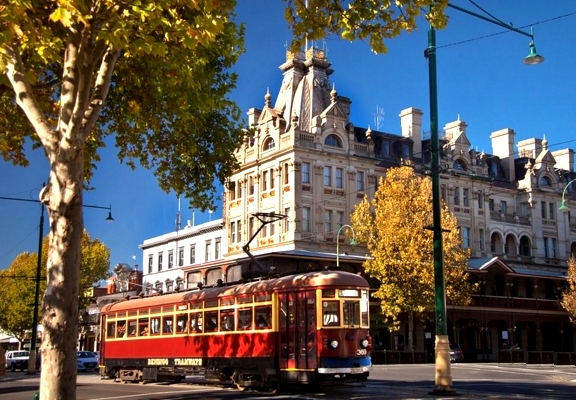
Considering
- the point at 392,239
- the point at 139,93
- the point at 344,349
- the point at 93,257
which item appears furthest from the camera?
the point at 93,257

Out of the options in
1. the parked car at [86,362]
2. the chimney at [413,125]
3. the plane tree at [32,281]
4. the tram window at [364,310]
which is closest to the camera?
the tram window at [364,310]

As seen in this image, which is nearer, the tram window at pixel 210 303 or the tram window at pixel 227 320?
the tram window at pixel 227 320

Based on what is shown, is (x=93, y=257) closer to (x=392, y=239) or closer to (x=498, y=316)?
(x=392, y=239)

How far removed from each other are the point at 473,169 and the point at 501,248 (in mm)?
7815

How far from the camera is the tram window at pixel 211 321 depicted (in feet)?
74.4

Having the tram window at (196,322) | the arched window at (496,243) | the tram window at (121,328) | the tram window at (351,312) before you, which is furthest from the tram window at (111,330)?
the arched window at (496,243)

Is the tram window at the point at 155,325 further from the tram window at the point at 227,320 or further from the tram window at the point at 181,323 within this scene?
the tram window at the point at 227,320

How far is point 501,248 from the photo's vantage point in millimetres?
65875

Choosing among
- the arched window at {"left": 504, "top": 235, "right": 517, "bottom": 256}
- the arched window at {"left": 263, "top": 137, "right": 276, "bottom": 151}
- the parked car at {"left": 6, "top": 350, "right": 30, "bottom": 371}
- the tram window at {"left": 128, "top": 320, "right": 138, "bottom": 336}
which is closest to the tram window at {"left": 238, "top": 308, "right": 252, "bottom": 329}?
the tram window at {"left": 128, "top": 320, "right": 138, "bottom": 336}

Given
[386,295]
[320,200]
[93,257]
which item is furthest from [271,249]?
[93,257]

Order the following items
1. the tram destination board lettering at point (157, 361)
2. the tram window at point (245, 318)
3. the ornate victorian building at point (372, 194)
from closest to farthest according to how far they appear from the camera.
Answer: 1. the tram window at point (245, 318)
2. the tram destination board lettering at point (157, 361)
3. the ornate victorian building at point (372, 194)

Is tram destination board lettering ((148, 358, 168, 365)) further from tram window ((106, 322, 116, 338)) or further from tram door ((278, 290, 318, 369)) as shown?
tram door ((278, 290, 318, 369))

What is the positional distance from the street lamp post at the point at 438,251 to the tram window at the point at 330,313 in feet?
8.88

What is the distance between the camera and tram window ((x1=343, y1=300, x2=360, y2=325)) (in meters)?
19.7
